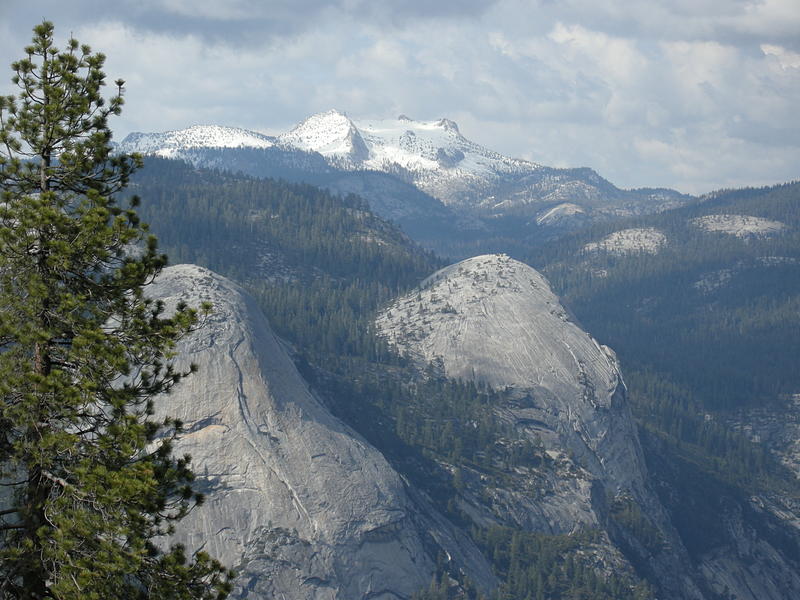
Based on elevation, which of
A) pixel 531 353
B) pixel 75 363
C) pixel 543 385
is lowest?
pixel 543 385

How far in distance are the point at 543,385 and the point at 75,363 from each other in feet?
414

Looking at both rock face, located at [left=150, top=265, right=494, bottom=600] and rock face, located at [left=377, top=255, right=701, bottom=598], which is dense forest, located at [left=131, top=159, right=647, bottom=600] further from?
rock face, located at [left=150, top=265, right=494, bottom=600]

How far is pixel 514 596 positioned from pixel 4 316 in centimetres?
8982

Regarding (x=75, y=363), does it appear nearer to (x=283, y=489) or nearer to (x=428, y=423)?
(x=283, y=489)

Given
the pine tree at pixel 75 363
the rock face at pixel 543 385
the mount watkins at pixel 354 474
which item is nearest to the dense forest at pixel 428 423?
the mount watkins at pixel 354 474

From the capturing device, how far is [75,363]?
26.1 metres

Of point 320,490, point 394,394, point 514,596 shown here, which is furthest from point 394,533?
point 394,394

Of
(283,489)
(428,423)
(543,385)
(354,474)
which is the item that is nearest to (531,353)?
(543,385)

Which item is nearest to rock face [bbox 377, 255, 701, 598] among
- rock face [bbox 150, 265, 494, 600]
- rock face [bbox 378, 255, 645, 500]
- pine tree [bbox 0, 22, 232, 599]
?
rock face [bbox 378, 255, 645, 500]

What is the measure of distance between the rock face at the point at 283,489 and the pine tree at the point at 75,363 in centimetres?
6293

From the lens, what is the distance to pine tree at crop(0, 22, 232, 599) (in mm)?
24750

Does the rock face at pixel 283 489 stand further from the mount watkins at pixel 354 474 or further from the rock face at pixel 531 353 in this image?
the rock face at pixel 531 353

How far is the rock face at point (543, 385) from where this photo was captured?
425 ft

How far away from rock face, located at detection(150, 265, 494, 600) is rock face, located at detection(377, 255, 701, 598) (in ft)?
72.3
